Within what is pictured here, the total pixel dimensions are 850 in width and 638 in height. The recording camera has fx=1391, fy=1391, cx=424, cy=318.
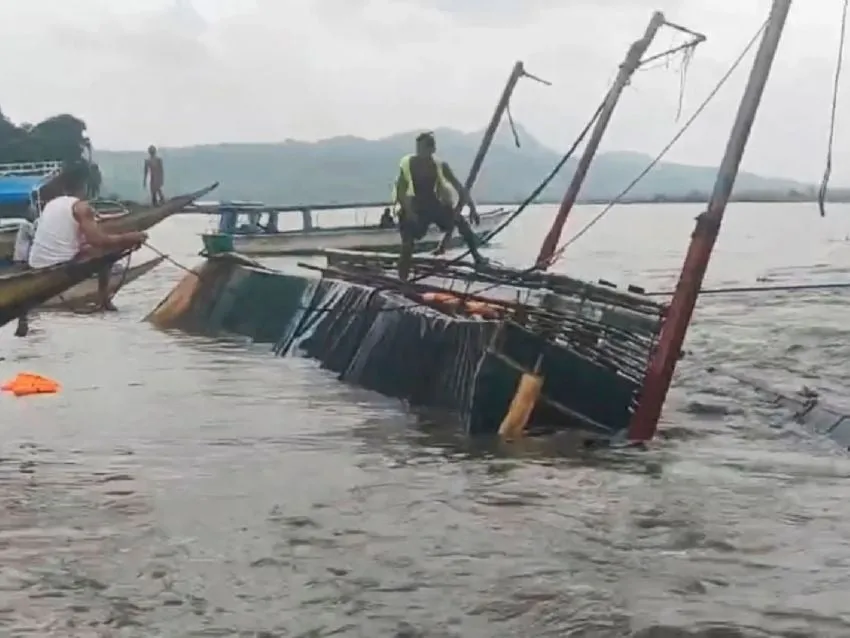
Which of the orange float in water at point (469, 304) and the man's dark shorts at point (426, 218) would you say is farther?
the man's dark shorts at point (426, 218)

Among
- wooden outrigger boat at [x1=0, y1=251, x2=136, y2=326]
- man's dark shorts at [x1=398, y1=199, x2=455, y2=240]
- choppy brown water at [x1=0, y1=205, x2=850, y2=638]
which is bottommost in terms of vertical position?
choppy brown water at [x1=0, y1=205, x2=850, y2=638]

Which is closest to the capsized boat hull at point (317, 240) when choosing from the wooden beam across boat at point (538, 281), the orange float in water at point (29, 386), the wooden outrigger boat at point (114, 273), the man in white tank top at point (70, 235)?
the wooden outrigger boat at point (114, 273)

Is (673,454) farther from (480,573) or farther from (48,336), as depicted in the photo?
(48,336)

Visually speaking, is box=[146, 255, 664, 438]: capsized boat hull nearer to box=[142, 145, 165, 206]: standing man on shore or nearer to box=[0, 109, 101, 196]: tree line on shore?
box=[142, 145, 165, 206]: standing man on shore

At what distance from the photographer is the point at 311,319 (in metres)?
22.5

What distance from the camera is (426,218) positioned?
17797 millimetres

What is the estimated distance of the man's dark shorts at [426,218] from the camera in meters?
17.7

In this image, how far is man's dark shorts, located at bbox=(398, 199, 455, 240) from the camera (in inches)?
698

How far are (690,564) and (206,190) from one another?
13347 mm

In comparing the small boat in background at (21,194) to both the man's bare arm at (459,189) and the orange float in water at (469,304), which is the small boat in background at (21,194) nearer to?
the man's bare arm at (459,189)

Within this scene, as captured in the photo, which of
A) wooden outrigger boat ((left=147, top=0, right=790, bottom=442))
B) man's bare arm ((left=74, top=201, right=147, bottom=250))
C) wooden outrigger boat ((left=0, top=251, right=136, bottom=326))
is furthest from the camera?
man's bare arm ((left=74, top=201, right=147, bottom=250))

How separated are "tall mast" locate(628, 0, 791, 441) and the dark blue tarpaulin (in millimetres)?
34779

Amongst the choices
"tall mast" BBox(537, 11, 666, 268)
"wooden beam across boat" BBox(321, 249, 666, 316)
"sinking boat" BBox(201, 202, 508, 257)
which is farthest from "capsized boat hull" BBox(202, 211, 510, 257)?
"wooden beam across boat" BBox(321, 249, 666, 316)

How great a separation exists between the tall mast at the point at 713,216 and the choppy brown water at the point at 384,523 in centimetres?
106
